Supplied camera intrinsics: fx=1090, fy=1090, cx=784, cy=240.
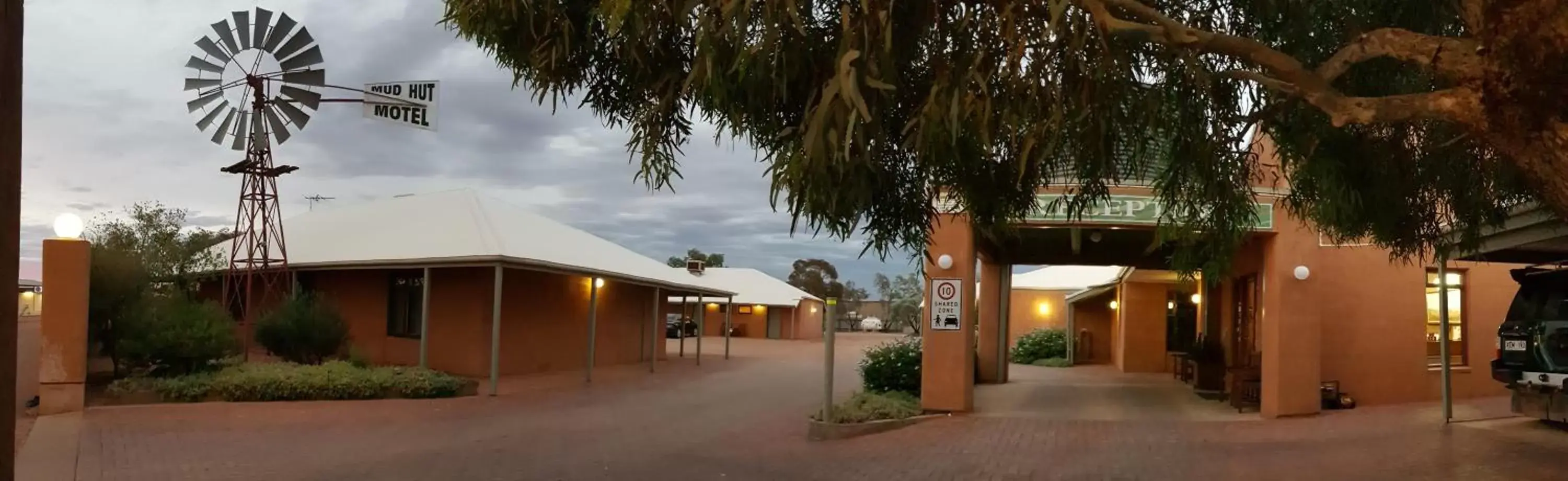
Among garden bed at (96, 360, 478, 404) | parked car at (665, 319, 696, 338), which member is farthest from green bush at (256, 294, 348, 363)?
parked car at (665, 319, 696, 338)

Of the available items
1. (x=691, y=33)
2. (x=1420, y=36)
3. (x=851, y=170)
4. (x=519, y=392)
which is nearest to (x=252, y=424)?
(x=519, y=392)

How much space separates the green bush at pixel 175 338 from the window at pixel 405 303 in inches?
206

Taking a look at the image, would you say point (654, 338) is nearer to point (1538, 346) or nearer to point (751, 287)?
point (1538, 346)

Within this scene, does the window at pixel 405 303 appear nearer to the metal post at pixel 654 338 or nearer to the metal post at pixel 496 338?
the metal post at pixel 496 338

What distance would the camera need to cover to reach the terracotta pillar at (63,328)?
44.2 ft

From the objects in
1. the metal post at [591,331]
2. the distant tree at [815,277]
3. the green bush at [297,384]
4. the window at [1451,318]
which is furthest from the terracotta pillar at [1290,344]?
the distant tree at [815,277]

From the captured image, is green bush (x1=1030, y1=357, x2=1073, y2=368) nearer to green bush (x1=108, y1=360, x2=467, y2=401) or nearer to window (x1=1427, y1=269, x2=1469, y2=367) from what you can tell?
window (x1=1427, y1=269, x2=1469, y2=367)

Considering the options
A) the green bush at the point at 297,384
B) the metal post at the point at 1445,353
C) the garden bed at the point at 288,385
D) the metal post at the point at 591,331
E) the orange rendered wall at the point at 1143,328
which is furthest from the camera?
the orange rendered wall at the point at 1143,328

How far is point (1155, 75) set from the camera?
6.31 metres

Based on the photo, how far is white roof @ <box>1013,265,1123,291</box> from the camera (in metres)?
38.1

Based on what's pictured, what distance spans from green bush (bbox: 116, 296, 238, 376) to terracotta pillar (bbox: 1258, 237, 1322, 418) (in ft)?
48.0

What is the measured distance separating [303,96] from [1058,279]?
28.7m

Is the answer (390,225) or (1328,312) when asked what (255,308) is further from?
(1328,312)

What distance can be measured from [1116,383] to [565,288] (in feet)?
37.5
